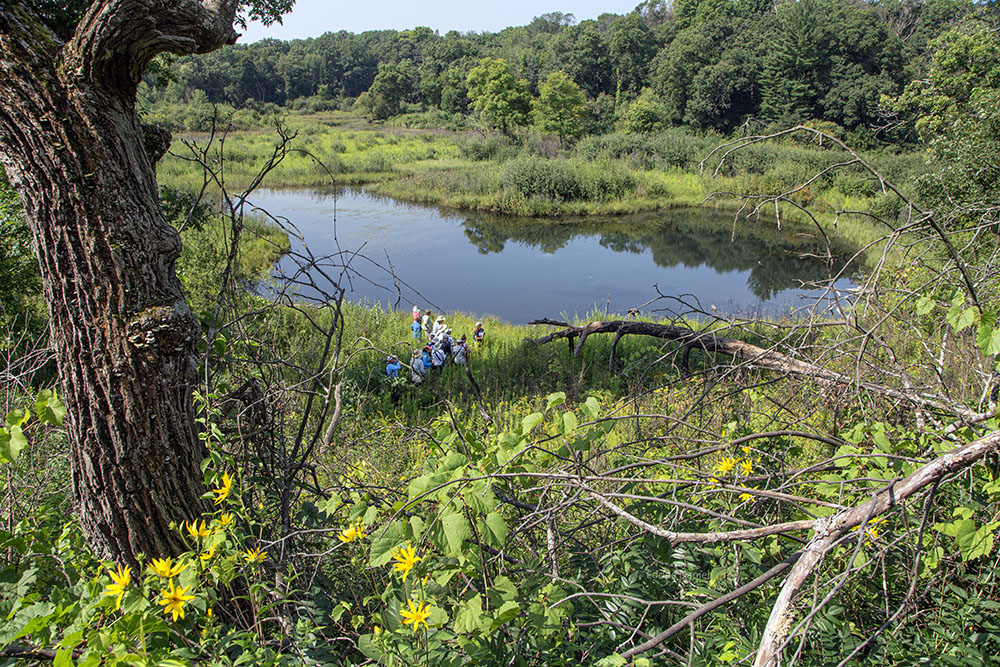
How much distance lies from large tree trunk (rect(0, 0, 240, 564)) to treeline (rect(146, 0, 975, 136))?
17599mm

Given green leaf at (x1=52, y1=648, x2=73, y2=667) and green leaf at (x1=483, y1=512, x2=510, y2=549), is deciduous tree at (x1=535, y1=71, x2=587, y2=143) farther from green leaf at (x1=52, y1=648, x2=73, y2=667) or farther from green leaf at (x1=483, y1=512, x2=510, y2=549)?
green leaf at (x1=52, y1=648, x2=73, y2=667)

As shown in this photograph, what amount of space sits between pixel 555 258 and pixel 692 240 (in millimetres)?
5090

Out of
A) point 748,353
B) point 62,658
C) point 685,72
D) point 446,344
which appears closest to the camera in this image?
point 62,658

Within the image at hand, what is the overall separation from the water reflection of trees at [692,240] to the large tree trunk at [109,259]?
13818mm

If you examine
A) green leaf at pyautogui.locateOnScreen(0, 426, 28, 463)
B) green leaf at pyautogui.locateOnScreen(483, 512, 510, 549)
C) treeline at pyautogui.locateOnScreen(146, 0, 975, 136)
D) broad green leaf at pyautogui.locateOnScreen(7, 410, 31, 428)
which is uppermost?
treeline at pyautogui.locateOnScreen(146, 0, 975, 136)

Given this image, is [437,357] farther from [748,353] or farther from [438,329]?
[748,353]

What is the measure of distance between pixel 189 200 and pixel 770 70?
4300 cm

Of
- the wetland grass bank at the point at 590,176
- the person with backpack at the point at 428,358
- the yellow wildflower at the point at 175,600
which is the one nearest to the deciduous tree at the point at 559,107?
the wetland grass bank at the point at 590,176

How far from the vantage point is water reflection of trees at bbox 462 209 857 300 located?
15.7 metres

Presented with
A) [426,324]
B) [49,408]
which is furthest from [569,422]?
[426,324]

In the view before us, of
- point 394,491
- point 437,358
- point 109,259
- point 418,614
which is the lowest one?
point 437,358

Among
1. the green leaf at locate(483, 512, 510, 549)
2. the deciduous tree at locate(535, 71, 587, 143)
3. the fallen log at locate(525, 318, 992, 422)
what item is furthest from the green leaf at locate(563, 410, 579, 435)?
the deciduous tree at locate(535, 71, 587, 143)

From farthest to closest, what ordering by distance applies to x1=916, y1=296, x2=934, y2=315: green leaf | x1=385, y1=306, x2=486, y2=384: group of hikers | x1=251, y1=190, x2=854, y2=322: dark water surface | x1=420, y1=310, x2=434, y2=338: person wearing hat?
x1=251, y1=190, x2=854, y2=322: dark water surface < x1=420, y1=310, x2=434, y2=338: person wearing hat < x1=385, y1=306, x2=486, y2=384: group of hikers < x1=916, y1=296, x2=934, y2=315: green leaf

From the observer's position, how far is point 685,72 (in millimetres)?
46562
